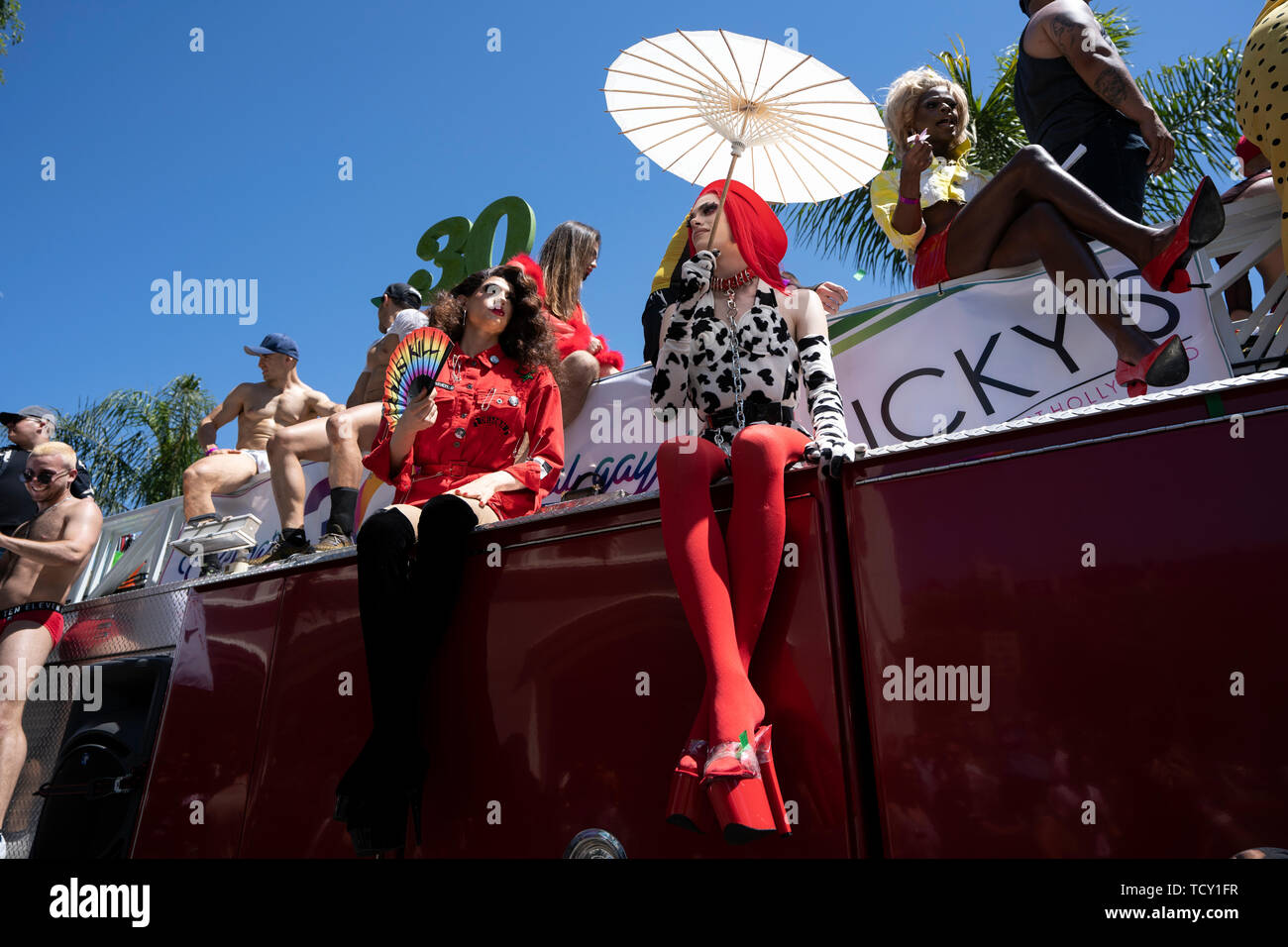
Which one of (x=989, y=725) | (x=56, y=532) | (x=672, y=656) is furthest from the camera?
(x=56, y=532)

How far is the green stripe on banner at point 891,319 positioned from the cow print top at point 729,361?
0.91 metres

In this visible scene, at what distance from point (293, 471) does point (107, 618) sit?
1519 mm

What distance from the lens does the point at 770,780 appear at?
6.54 ft

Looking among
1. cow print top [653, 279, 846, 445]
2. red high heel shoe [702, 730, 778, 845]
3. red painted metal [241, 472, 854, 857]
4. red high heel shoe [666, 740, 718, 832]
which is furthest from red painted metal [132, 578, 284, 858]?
red high heel shoe [702, 730, 778, 845]

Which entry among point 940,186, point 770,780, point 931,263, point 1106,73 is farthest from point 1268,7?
point 770,780

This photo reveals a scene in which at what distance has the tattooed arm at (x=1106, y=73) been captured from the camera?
3811mm

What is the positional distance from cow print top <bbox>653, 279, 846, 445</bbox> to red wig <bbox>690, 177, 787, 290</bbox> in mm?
79

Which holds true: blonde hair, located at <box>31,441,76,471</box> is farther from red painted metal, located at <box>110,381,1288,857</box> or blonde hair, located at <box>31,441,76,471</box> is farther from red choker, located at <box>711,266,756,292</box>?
red choker, located at <box>711,266,756,292</box>

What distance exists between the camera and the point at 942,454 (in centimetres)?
199

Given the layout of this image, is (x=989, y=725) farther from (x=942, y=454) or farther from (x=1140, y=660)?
(x=942, y=454)

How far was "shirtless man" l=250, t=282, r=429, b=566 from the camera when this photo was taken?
459 centimetres

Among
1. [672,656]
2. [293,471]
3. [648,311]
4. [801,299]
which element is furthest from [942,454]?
[293,471]

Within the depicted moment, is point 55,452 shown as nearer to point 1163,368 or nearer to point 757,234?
point 757,234

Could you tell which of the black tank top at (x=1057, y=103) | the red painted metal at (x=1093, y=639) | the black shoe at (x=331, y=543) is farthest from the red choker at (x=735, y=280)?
the black shoe at (x=331, y=543)
